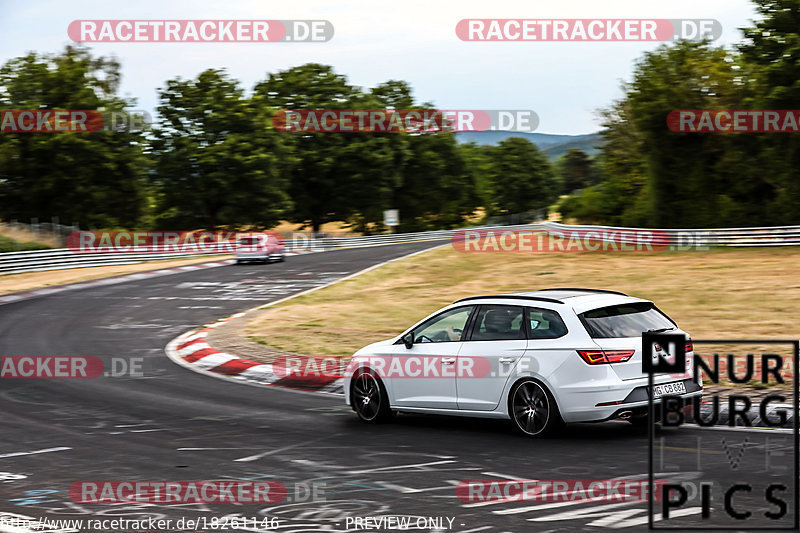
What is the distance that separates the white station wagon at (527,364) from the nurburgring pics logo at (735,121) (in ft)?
109

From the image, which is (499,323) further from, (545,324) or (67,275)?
(67,275)

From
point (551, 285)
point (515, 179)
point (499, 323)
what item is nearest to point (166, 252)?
point (551, 285)

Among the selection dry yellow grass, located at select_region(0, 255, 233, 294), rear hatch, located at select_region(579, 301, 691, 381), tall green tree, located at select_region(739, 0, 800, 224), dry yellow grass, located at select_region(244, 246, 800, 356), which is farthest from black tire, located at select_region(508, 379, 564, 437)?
tall green tree, located at select_region(739, 0, 800, 224)

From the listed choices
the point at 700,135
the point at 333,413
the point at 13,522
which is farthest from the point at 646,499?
the point at 700,135

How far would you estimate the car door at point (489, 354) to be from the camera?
990 cm

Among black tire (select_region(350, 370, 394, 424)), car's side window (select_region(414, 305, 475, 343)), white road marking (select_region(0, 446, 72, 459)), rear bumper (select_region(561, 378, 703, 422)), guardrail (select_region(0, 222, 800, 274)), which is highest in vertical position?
guardrail (select_region(0, 222, 800, 274))

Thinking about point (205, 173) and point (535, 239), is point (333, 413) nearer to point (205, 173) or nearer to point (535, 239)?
point (535, 239)

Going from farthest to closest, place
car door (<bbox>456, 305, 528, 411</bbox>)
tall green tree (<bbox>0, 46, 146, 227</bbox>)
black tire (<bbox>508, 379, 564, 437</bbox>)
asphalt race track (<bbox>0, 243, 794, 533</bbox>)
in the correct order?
tall green tree (<bbox>0, 46, 146, 227</bbox>), car door (<bbox>456, 305, 528, 411</bbox>), black tire (<bbox>508, 379, 564, 437</bbox>), asphalt race track (<bbox>0, 243, 794, 533</bbox>)

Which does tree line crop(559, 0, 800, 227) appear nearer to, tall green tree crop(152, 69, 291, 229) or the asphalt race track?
tall green tree crop(152, 69, 291, 229)

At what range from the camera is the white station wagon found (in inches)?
364

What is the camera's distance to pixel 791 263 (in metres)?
30.0

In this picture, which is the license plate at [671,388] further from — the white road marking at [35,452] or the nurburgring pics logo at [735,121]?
the nurburgring pics logo at [735,121]

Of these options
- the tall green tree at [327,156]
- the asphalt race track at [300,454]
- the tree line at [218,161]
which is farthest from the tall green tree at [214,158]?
the asphalt race track at [300,454]

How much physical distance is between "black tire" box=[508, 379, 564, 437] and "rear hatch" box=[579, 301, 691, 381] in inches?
29.2
